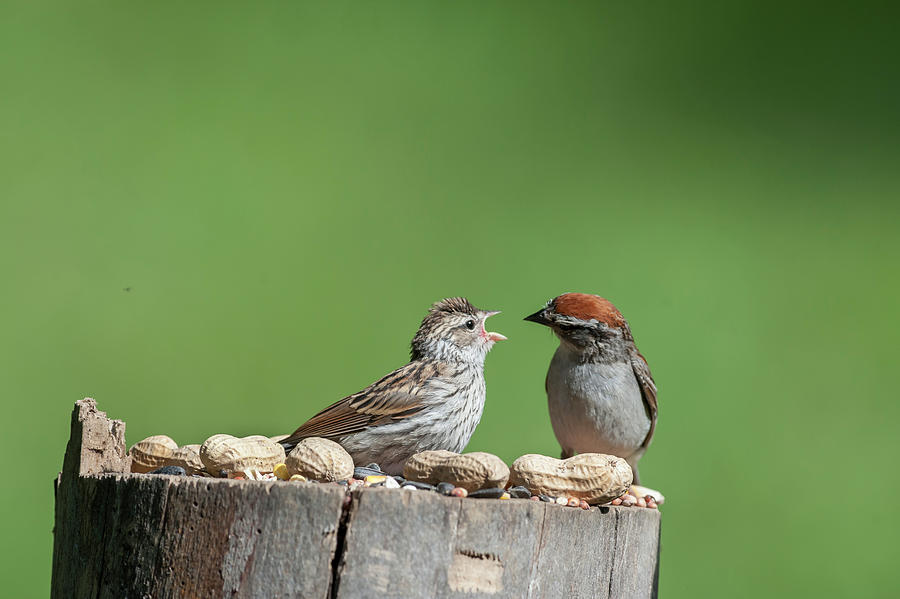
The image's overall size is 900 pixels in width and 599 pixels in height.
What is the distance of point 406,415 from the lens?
213 centimetres

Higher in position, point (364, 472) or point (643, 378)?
point (643, 378)

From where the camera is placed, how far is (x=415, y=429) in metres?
2.12

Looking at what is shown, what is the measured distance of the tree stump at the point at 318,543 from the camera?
49.8 inches

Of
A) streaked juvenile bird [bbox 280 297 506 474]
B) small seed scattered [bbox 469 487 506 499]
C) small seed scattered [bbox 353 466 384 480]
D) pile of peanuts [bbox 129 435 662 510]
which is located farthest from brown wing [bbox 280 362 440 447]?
small seed scattered [bbox 469 487 506 499]

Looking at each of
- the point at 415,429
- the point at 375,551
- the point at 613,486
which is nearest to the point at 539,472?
the point at 613,486

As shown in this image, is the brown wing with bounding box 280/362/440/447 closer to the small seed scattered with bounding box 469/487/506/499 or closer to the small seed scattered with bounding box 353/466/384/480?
the small seed scattered with bounding box 353/466/384/480

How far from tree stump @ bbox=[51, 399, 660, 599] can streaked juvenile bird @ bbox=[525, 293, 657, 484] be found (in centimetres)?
107

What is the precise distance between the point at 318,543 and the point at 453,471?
309mm

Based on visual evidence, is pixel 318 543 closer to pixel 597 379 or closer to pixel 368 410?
pixel 368 410

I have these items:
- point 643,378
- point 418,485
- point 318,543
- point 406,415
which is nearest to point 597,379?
point 643,378

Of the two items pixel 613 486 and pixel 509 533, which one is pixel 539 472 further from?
pixel 509 533

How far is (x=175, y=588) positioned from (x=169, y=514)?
11 centimetres

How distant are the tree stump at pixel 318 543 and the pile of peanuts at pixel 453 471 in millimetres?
114

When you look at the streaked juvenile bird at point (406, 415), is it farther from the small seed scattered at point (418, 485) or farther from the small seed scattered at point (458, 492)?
the small seed scattered at point (458, 492)
